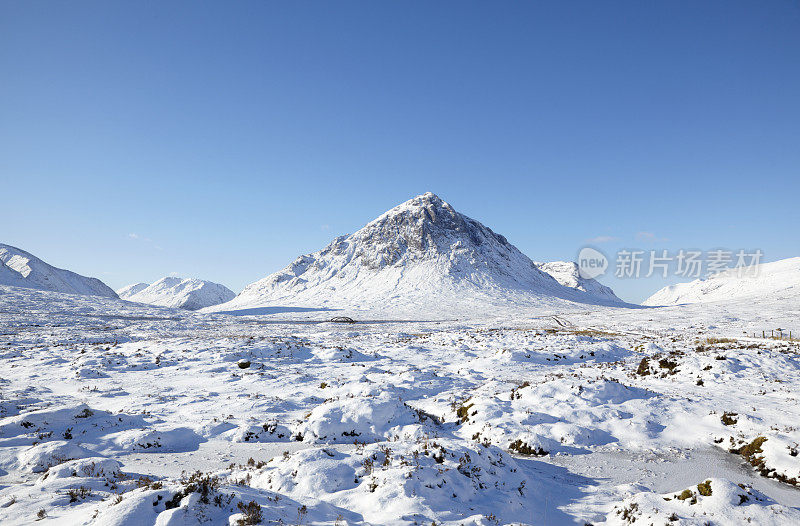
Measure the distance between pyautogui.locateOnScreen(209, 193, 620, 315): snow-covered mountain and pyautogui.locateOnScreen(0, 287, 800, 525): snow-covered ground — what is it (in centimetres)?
7843

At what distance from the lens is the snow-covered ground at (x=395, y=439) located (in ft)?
25.4

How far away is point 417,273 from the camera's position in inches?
5669

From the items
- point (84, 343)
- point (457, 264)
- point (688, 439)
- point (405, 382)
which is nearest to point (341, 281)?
point (457, 264)

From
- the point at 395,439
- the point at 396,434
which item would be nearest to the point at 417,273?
the point at 396,434

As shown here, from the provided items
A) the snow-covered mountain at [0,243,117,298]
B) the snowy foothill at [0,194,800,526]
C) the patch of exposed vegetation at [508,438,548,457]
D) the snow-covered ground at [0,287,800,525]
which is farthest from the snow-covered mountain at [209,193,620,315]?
the patch of exposed vegetation at [508,438,548,457]

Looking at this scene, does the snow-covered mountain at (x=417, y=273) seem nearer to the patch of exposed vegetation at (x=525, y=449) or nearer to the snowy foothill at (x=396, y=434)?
the snowy foothill at (x=396, y=434)

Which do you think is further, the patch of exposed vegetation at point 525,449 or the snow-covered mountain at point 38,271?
the snow-covered mountain at point 38,271

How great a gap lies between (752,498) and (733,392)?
40.2ft

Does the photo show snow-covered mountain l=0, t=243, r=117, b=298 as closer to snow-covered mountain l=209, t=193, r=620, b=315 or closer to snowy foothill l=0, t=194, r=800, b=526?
snow-covered mountain l=209, t=193, r=620, b=315

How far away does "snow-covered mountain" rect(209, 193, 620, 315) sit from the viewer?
12091 cm

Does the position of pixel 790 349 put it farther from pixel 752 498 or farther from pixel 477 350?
pixel 752 498

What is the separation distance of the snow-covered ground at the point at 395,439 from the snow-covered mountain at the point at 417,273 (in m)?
78.4

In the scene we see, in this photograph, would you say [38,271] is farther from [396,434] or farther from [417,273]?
[396,434]

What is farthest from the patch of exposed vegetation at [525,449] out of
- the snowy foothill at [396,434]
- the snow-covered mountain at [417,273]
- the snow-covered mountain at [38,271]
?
the snow-covered mountain at [38,271]
